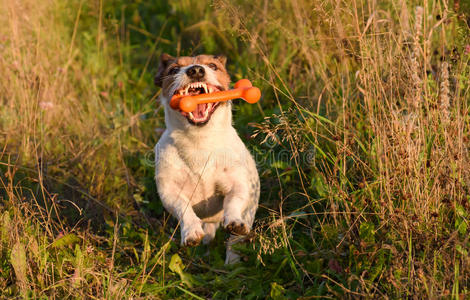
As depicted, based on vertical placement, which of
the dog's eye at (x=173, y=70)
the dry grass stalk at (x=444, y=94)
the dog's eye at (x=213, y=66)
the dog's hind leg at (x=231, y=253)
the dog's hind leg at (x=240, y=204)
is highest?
the dog's eye at (x=173, y=70)

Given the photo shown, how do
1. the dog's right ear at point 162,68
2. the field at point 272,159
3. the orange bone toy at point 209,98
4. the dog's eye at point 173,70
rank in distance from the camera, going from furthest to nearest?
the dog's right ear at point 162,68 → the dog's eye at point 173,70 → the orange bone toy at point 209,98 → the field at point 272,159

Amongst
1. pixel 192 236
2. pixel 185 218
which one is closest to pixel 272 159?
pixel 185 218

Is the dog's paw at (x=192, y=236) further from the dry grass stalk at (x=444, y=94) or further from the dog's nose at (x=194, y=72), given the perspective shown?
the dry grass stalk at (x=444, y=94)

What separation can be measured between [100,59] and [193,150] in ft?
10.2

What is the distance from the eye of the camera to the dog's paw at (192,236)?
329 cm

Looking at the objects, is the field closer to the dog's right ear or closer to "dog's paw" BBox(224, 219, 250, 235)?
"dog's paw" BBox(224, 219, 250, 235)

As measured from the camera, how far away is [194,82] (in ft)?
12.6

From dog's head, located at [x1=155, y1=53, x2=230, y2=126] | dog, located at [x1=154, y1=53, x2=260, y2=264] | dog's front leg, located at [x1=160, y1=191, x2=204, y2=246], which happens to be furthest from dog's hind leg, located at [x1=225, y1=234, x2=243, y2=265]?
dog's head, located at [x1=155, y1=53, x2=230, y2=126]

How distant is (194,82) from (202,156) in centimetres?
55

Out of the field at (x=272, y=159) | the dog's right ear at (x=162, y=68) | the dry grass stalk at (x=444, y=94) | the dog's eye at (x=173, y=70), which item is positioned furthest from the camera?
the dog's right ear at (x=162, y=68)

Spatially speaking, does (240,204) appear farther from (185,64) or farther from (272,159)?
(185,64)

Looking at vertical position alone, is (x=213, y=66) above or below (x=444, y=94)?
above

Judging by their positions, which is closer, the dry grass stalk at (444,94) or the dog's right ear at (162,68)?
the dry grass stalk at (444,94)

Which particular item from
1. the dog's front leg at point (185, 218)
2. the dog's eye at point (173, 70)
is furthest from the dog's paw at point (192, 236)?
the dog's eye at point (173, 70)
